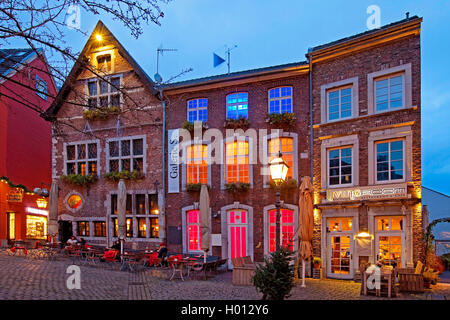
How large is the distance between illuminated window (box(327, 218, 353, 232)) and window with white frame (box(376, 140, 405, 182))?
1923mm

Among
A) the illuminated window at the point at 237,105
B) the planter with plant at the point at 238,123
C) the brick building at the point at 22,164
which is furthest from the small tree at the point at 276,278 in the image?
the brick building at the point at 22,164

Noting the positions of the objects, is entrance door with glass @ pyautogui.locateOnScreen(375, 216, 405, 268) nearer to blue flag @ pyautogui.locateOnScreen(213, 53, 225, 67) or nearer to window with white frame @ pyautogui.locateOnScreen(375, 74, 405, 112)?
window with white frame @ pyautogui.locateOnScreen(375, 74, 405, 112)

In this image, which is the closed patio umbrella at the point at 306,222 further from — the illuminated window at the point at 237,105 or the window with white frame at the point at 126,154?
the window with white frame at the point at 126,154

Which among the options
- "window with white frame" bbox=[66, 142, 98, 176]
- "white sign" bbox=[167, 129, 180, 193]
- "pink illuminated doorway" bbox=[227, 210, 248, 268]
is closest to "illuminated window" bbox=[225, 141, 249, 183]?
"pink illuminated doorway" bbox=[227, 210, 248, 268]

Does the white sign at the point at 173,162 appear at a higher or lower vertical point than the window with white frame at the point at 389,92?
lower

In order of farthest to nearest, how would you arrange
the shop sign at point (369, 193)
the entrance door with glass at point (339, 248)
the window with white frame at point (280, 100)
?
1. the window with white frame at point (280, 100)
2. the entrance door with glass at point (339, 248)
3. the shop sign at point (369, 193)

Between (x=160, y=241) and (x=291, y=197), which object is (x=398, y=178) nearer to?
(x=291, y=197)

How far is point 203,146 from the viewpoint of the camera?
17188 millimetres

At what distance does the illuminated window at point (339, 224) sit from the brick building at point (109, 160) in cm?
752

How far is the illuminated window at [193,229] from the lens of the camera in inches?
668

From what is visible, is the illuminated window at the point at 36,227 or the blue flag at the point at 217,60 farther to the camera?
the illuminated window at the point at 36,227

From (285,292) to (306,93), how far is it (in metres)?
9.36

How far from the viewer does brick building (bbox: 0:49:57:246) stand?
2155 centimetres
